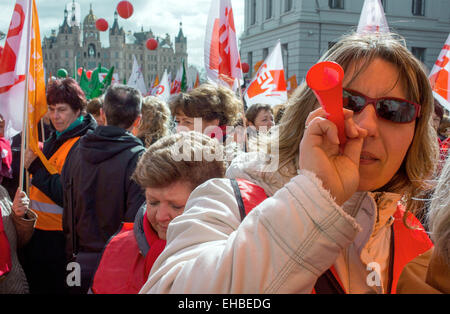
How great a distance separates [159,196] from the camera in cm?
197

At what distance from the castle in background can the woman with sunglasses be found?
10872cm

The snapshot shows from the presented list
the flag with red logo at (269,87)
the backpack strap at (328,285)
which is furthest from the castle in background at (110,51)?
the backpack strap at (328,285)

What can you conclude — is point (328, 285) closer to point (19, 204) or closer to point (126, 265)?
point (126, 265)

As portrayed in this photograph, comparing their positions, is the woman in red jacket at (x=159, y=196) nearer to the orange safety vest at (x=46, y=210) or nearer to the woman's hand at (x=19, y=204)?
the woman's hand at (x=19, y=204)

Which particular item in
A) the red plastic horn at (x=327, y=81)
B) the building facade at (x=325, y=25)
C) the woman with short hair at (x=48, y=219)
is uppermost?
the building facade at (x=325, y=25)

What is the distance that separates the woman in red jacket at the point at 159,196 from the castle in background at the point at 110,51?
10792 centimetres

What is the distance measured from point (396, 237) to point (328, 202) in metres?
0.51

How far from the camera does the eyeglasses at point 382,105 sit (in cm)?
113

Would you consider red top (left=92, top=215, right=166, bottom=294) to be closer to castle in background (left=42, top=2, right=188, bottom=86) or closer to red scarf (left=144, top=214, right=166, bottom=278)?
red scarf (left=144, top=214, right=166, bottom=278)

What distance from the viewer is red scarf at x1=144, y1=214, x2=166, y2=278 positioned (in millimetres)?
1804

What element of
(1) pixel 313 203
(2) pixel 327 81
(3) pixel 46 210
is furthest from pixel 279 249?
(3) pixel 46 210

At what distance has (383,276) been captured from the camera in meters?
1.17
